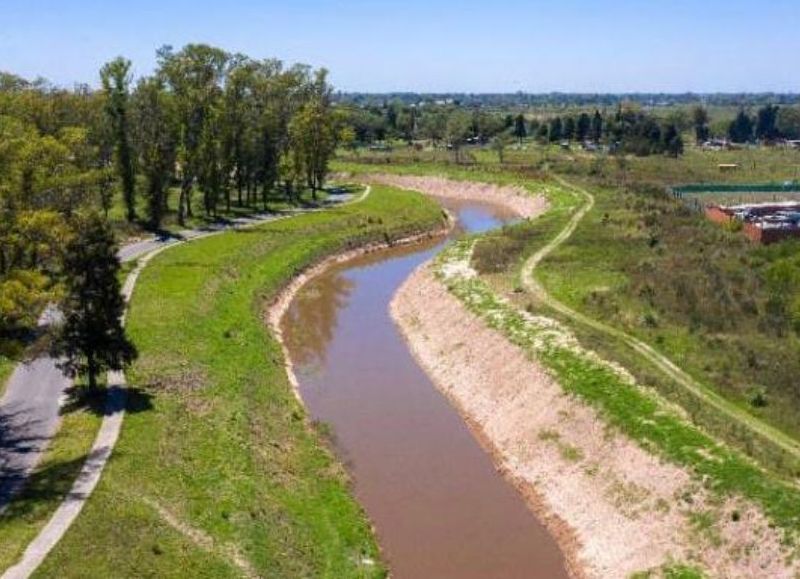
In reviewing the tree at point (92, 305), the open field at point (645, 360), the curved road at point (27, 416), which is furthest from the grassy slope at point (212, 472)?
the open field at point (645, 360)

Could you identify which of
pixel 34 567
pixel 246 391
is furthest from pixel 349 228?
pixel 34 567

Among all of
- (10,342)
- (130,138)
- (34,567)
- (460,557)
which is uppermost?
(130,138)

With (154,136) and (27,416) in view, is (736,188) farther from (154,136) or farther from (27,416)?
(27,416)

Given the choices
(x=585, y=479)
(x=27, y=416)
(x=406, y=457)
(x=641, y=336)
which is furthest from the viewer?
(x=641, y=336)

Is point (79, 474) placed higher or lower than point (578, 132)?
lower

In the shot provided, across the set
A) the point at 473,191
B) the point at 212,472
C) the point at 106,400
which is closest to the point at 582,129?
the point at 473,191

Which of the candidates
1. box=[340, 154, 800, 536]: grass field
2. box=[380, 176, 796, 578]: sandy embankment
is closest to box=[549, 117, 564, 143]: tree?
box=[340, 154, 800, 536]: grass field

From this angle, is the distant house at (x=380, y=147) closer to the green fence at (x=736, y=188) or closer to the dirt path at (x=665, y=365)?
the green fence at (x=736, y=188)

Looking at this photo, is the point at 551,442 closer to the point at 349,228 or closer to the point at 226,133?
the point at 349,228
